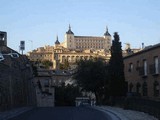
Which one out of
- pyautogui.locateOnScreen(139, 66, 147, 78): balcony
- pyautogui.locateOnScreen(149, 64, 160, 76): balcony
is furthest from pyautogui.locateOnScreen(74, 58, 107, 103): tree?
pyautogui.locateOnScreen(149, 64, 160, 76): balcony

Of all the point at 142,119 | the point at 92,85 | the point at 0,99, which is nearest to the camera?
the point at 142,119

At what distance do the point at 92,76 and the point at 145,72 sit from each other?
15.9m

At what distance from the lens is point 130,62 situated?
166ft

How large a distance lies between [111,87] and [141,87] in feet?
11.8

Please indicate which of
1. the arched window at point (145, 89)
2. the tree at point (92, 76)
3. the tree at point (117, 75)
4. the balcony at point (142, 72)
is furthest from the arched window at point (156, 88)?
the tree at point (92, 76)

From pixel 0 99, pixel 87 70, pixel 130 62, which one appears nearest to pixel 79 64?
pixel 87 70

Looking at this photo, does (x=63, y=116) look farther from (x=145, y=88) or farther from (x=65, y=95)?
(x=65, y=95)

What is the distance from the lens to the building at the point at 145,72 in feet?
136

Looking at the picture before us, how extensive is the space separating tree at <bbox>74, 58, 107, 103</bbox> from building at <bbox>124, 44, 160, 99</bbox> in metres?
7.64

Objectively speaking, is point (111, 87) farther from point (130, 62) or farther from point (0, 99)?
point (0, 99)

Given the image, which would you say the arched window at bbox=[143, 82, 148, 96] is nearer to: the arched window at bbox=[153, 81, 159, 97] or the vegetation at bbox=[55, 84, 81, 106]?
the arched window at bbox=[153, 81, 159, 97]

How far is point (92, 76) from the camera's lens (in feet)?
195

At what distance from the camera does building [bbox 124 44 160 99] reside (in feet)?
136

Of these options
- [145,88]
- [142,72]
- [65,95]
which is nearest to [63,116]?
[145,88]
